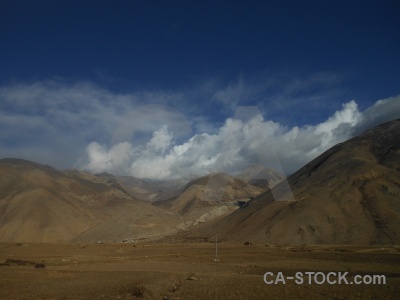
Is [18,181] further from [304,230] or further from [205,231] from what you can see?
[304,230]

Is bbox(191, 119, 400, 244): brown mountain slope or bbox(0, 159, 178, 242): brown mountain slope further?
bbox(0, 159, 178, 242): brown mountain slope

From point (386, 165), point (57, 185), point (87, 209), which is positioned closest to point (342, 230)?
point (386, 165)

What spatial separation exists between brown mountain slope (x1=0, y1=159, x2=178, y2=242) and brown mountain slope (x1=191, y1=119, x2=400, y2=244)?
37.8m

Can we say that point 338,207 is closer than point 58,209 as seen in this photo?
Yes

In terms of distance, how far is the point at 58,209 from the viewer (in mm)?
136125

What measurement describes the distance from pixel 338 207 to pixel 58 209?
104305 mm

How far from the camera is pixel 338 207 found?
→ 253 ft

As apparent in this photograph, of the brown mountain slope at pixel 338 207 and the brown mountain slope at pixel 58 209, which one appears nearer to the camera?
the brown mountain slope at pixel 338 207

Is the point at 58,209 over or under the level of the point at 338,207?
over

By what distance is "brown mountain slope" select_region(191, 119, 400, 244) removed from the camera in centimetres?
6831

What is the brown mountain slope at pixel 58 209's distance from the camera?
A: 389ft

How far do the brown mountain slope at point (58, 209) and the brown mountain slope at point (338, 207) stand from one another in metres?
37.8

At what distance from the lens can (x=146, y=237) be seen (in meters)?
117

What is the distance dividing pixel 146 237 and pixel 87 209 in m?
47.9
